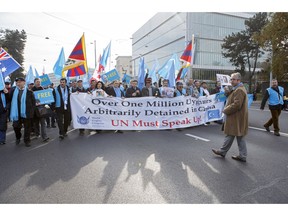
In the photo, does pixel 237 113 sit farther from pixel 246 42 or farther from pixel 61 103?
pixel 246 42

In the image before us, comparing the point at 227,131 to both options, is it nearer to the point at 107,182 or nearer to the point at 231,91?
the point at 231,91

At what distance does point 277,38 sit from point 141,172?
2182 centimetres

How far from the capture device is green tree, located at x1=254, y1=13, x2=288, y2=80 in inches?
800

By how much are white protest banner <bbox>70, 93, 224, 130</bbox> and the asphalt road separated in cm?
102

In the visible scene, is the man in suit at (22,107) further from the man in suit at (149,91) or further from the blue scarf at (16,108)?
the man in suit at (149,91)

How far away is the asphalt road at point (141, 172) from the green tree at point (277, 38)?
17.5 meters

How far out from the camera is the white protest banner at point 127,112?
7.82 metres

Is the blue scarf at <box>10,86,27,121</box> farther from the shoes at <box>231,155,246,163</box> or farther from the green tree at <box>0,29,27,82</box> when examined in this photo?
the green tree at <box>0,29,27,82</box>

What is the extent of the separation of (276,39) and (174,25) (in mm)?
42076

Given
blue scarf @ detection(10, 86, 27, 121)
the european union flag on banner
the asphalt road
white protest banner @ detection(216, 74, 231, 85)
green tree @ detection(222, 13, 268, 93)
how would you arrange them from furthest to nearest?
green tree @ detection(222, 13, 268, 93) → white protest banner @ detection(216, 74, 231, 85) → the european union flag on banner → blue scarf @ detection(10, 86, 27, 121) → the asphalt road

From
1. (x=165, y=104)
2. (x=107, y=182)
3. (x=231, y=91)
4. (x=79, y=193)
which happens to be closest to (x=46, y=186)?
(x=79, y=193)

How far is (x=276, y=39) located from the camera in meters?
21.0

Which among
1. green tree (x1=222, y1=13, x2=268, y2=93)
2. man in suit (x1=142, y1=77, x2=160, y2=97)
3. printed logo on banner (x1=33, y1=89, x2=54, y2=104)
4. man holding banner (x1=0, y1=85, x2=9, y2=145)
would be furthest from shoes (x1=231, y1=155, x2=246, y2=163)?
green tree (x1=222, y1=13, x2=268, y2=93)

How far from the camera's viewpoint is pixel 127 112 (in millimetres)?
7918
